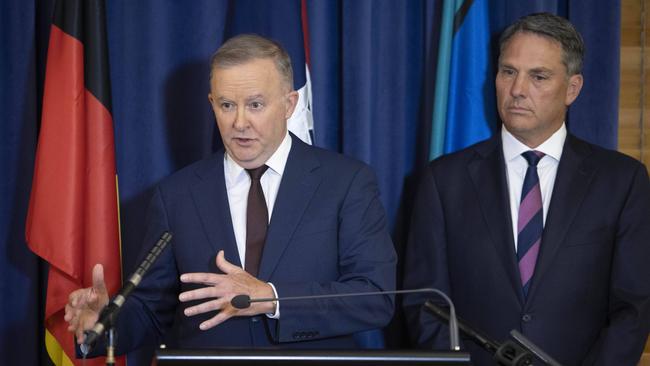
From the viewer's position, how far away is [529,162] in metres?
3.10

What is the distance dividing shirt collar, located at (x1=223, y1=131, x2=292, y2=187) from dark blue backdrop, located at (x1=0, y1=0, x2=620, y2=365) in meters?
0.63

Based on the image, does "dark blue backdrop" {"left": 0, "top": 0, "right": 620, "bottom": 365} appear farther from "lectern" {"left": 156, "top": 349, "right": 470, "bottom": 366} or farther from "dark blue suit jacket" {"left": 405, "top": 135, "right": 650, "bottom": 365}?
"lectern" {"left": 156, "top": 349, "right": 470, "bottom": 366}

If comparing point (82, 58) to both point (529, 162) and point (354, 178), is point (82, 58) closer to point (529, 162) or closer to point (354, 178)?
point (354, 178)

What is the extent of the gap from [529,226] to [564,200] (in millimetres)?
140

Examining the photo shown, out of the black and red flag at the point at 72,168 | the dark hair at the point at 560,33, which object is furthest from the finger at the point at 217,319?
the dark hair at the point at 560,33

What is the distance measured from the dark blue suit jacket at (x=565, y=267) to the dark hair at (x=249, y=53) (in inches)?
30.2

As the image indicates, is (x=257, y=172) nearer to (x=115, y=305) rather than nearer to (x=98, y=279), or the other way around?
(x=98, y=279)

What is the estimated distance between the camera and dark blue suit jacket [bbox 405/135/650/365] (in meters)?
2.92

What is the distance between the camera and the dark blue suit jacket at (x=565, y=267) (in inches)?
115

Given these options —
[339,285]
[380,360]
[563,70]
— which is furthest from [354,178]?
[380,360]

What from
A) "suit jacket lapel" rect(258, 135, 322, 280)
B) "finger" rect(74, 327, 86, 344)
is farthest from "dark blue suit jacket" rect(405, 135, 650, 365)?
"finger" rect(74, 327, 86, 344)

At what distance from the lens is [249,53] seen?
2814 mm

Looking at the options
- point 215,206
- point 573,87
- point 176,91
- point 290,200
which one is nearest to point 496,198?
point 573,87

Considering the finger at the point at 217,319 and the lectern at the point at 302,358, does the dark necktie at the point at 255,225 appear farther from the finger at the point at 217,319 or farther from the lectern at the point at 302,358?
the lectern at the point at 302,358
